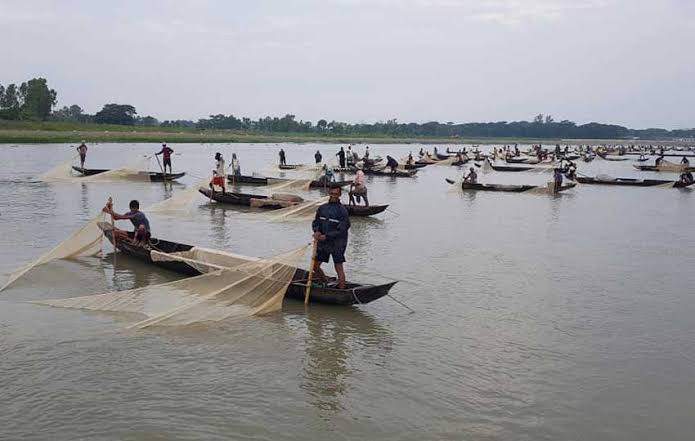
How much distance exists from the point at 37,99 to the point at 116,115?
22.2 m

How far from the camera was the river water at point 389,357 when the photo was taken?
17.8 feet

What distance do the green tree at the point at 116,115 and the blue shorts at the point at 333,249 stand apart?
105m

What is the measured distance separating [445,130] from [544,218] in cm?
16962

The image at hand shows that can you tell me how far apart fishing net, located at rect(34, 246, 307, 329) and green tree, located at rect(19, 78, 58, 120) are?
84763 mm

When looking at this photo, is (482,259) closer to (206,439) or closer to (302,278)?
(302,278)

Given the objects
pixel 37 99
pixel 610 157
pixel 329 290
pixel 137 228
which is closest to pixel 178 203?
pixel 137 228

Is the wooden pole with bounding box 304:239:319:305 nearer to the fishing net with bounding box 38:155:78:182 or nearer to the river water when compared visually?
the river water

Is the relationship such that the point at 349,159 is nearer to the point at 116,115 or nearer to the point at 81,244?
the point at 81,244

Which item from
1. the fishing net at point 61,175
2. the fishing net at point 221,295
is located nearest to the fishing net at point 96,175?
the fishing net at point 61,175

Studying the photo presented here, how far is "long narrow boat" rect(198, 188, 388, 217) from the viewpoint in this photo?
716 inches

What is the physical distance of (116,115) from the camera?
105 m

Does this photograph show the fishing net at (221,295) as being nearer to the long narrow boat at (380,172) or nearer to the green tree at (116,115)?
the long narrow boat at (380,172)

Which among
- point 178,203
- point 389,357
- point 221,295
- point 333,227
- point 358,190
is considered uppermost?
point 333,227

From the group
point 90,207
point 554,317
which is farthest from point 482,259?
point 90,207
